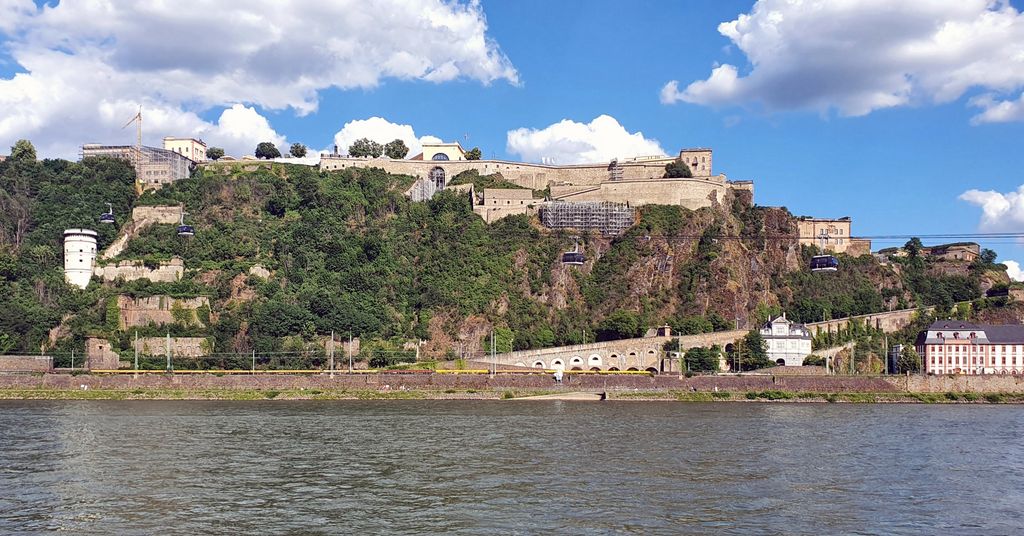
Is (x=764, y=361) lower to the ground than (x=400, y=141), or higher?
lower

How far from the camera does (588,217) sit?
101 meters

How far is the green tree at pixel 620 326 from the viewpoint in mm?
86125

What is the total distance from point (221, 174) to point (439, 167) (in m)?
25.9

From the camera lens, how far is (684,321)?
287 feet

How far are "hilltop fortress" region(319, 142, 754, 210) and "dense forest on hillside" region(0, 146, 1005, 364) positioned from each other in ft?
8.03

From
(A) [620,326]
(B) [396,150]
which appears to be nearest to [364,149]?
(B) [396,150]

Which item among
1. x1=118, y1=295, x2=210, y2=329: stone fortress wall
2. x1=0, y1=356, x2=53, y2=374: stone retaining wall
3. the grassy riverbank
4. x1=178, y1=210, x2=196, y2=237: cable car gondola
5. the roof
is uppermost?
x1=178, y1=210, x2=196, y2=237: cable car gondola

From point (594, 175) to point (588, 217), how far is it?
13246 millimetres

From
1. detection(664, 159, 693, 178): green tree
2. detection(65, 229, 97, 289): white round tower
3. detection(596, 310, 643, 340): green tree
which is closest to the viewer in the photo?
detection(596, 310, 643, 340): green tree

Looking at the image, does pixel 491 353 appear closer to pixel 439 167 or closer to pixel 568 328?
pixel 568 328

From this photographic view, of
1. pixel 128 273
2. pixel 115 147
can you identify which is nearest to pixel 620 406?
pixel 128 273

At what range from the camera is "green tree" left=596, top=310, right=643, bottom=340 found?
283ft

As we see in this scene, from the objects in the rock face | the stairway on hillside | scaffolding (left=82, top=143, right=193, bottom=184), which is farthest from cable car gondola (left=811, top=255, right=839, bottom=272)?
scaffolding (left=82, top=143, right=193, bottom=184)

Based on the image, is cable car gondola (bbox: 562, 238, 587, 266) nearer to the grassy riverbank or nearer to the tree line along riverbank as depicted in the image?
the tree line along riverbank
